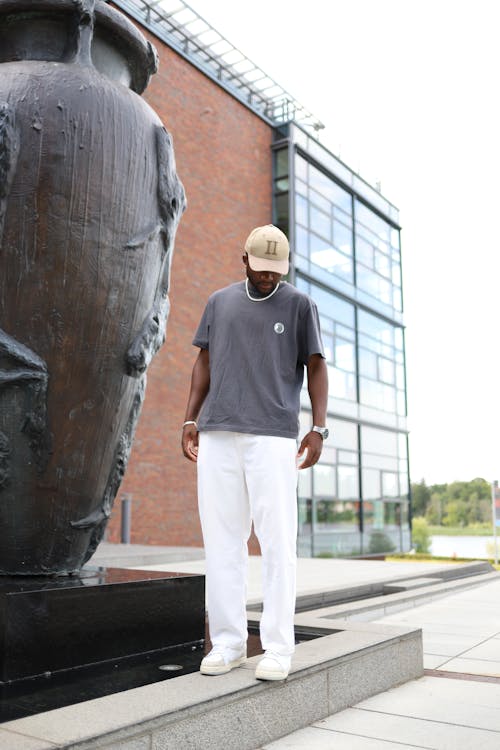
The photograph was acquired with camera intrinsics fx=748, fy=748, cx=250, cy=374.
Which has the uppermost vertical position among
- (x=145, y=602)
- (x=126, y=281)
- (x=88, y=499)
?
(x=126, y=281)

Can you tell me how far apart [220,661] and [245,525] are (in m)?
0.52

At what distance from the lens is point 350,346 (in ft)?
68.5

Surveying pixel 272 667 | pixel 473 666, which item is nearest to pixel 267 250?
pixel 272 667

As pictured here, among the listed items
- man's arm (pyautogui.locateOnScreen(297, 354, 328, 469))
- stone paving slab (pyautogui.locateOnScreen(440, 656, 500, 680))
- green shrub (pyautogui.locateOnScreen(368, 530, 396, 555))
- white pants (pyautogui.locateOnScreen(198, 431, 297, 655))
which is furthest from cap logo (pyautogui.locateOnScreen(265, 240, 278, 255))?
green shrub (pyautogui.locateOnScreen(368, 530, 396, 555))

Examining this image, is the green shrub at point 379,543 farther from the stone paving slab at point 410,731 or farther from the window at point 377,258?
the stone paving slab at point 410,731

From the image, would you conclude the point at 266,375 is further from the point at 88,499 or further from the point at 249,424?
the point at 88,499

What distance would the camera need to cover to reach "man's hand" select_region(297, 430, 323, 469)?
9.31 feet

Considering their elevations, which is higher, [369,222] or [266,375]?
[369,222]

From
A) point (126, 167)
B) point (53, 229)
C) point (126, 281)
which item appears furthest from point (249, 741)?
point (126, 167)

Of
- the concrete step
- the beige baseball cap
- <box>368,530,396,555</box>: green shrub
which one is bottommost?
<box>368,530,396,555</box>: green shrub

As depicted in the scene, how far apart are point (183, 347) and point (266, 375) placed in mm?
13104

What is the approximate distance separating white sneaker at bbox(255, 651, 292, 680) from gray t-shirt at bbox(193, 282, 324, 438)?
826mm

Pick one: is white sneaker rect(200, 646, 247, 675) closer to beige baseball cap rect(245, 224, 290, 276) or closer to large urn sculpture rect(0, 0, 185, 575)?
large urn sculpture rect(0, 0, 185, 575)

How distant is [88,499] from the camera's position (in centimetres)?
351
